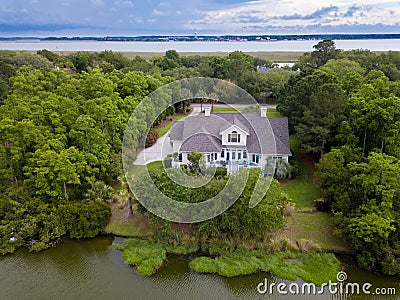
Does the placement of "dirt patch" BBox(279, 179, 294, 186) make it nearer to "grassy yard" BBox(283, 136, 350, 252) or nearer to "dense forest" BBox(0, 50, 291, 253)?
"grassy yard" BBox(283, 136, 350, 252)

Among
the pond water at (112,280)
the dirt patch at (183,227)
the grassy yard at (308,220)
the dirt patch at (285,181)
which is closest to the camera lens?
the pond water at (112,280)

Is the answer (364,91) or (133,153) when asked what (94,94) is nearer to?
(133,153)

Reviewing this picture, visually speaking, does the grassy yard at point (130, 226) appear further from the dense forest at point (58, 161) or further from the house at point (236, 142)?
the house at point (236, 142)

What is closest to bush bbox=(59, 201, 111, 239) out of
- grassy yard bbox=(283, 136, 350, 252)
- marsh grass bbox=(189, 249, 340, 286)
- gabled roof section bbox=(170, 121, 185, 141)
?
marsh grass bbox=(189, 249, 340, 286)

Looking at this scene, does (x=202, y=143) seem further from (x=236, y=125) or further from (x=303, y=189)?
(x=303, y=189)

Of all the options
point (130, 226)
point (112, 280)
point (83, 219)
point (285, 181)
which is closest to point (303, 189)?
point (285, 181)

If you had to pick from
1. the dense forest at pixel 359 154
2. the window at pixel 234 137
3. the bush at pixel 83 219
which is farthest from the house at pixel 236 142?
the bush at pixel 83 219

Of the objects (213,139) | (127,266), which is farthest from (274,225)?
(213,139)
